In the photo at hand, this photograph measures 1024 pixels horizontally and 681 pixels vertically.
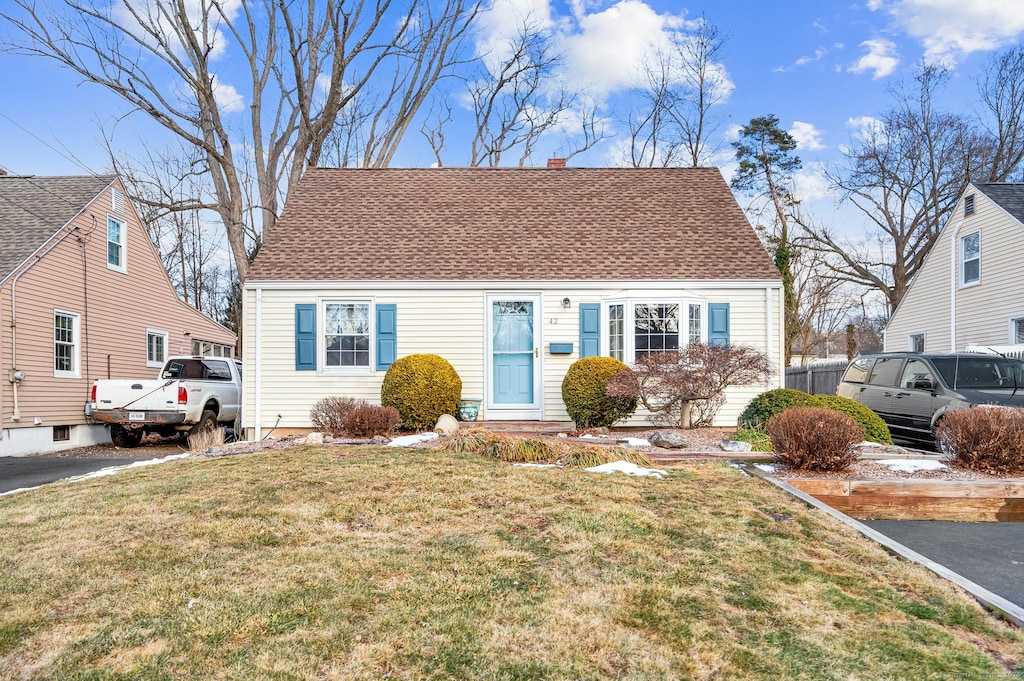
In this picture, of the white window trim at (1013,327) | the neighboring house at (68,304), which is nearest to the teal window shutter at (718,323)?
the white window trim at (1013,327)

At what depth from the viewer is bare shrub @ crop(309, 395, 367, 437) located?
986 cm

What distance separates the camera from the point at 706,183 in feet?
47.5

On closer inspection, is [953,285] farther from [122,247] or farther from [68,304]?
[68,304]

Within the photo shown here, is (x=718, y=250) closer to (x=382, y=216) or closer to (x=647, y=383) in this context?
(x=647, y=383)

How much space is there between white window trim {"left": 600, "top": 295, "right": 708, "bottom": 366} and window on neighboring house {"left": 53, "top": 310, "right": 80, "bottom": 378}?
1181 centimetres

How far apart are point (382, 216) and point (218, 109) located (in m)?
11.4

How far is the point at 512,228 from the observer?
13.3 m

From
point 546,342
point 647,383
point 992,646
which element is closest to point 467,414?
point 546,342

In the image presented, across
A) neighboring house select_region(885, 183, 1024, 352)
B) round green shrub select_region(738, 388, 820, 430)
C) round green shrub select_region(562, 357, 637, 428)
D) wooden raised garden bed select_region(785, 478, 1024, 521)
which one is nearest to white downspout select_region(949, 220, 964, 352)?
neighboring house select_region(885, 183, 1024, 352)

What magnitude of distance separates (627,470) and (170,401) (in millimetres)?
9576

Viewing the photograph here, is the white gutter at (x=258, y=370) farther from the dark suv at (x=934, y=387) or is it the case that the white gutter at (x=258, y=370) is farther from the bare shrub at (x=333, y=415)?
the dark suv at (x=934, y=387)

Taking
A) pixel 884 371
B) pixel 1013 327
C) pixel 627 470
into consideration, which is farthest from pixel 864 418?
pixel 1013 327

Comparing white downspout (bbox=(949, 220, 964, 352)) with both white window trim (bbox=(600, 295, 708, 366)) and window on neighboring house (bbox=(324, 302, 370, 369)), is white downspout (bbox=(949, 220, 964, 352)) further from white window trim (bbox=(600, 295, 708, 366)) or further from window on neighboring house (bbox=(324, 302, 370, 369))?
window on neighboring house (bbox=(324, 302, 370, 369))

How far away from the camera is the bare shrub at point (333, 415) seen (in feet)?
32.3
